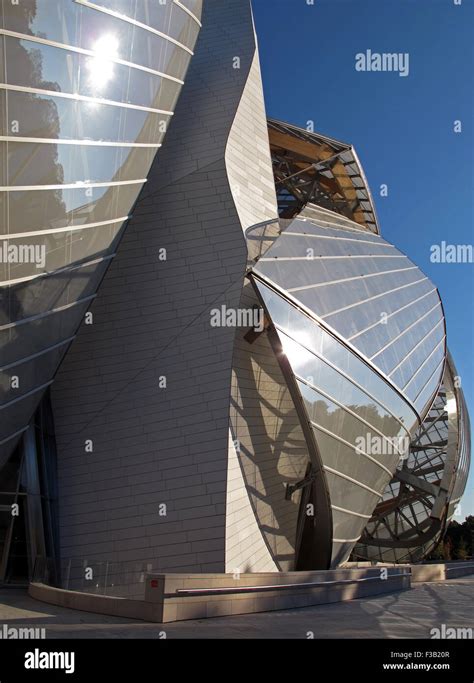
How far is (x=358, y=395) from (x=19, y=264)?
33.8 feet

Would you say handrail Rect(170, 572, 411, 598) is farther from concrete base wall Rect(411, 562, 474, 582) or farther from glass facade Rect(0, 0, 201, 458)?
concrete base wall Rect(411, 562, 474, 582)

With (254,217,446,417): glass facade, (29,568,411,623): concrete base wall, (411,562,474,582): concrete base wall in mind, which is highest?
(254,217,446,417): glass facade

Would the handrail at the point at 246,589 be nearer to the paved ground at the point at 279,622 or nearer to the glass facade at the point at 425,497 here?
the paved ground at the point at 279,622

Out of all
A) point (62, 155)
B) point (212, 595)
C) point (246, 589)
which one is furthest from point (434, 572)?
point (62, 155)

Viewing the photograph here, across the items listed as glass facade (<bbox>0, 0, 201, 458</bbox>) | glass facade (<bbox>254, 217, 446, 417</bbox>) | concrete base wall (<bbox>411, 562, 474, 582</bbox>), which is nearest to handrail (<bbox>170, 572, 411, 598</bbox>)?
glass facade (<bbox>0, 0, 201, 458</bbox>)

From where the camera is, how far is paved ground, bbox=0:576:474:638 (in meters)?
8.10

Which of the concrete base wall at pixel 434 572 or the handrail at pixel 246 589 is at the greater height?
the handrail at pixel 246 589

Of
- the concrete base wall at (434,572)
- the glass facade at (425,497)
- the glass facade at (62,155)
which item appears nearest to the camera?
the glass facade at (62,155)

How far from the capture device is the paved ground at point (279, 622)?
8102mm

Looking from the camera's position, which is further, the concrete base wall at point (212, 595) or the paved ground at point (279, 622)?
the concrete base wall at point (212, 595)

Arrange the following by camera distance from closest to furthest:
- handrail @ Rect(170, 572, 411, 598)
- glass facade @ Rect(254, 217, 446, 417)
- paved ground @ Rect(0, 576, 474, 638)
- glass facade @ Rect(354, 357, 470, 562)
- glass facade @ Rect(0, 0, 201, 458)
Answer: paved ground @ Rect(0, 576, 474, 638) < handrail @ Rect(170, 572, 411, 598) < glass facade @ Rect(0, 0, 201, 458) < glass facade @ Rect(254, 217, 446, 417) < glass facade @ Rect(354, 357, 470, 562)

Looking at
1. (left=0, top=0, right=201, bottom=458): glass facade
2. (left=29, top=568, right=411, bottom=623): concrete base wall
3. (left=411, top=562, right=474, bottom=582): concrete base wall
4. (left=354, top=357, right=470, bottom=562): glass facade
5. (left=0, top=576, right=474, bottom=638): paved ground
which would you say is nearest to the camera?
(left=0, top=576, right=474, bottom=638): paved ground

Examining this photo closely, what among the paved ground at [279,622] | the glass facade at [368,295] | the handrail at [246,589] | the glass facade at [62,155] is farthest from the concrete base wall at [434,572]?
the glass facade at [62,155]

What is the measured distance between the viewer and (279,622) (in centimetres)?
951
